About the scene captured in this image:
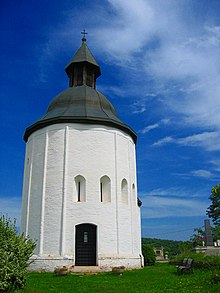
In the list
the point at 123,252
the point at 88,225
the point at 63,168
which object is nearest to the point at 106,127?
the point at 63,168

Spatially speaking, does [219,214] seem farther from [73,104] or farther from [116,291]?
[116,291]

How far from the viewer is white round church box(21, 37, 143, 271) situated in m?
17.4

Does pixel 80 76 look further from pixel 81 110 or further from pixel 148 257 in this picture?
pixel 148 257

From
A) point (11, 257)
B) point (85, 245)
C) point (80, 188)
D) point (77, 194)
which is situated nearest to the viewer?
point (11, 257)

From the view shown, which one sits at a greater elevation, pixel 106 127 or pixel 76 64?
pixel 76 64

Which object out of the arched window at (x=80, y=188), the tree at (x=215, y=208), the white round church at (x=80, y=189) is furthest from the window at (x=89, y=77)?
the tree at (x=215, y=208)

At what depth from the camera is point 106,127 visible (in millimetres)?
19875

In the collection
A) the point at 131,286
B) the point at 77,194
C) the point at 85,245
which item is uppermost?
the point at 77,194

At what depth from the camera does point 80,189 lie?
18531 millimetres

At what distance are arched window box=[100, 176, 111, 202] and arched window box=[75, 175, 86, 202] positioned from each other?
120cm

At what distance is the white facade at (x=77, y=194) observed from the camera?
17328 millimetres

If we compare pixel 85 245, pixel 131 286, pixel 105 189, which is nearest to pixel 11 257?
pixel 131 286

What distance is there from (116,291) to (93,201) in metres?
8.22

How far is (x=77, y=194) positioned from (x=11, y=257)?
30.9ft
